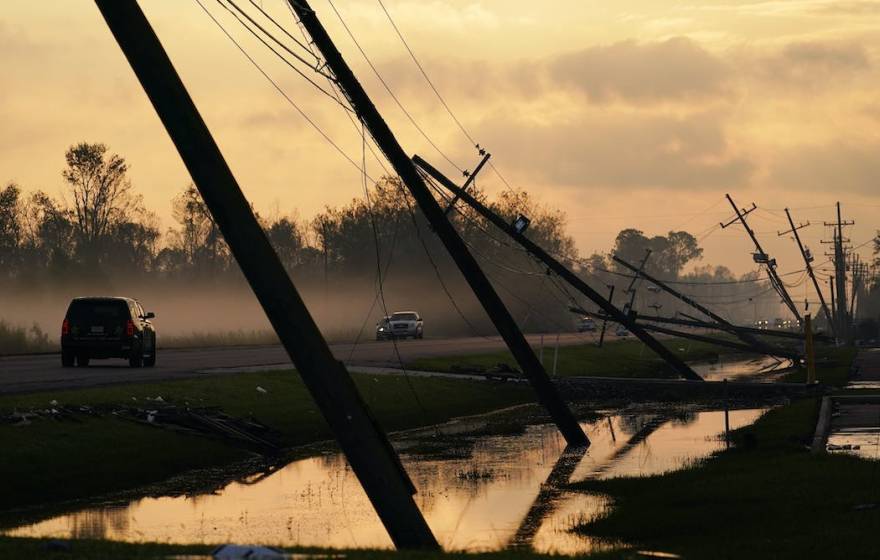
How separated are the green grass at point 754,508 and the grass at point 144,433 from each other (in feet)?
27.3

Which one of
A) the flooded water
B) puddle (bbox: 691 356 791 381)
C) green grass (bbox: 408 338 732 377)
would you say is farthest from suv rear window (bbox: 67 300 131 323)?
puddle (bbox: 691 356 791 381)

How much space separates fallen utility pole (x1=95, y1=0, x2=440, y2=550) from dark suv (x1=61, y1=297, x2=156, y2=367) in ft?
90.7

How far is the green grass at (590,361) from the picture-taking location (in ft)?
203

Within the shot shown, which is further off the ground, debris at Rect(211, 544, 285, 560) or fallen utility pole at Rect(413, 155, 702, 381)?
fallen utility pole at Rect(413, 155, 702, 381)

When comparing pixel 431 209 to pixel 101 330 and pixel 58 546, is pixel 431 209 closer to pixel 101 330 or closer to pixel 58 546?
pixel 58 546

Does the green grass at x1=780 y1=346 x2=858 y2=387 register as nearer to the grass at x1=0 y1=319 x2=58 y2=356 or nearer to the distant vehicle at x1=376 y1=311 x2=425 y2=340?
the distant vehicle at x1=376 y1=311 x2=425 y2=340

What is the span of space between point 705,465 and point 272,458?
31.0ft

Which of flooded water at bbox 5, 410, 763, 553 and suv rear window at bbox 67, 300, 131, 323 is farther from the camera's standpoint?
suv rear window at bbox 67, 300, 131, 323

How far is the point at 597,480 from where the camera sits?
87.6 ft

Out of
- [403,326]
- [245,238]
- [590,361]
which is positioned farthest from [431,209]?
[403,326]

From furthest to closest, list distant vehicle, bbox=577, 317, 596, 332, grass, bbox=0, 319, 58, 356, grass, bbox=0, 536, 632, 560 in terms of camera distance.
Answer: distant vehicle, bbox=577, 317, 596, 332, grass, bbox=0, 319, 58, 356, grass, bbox=0, 536, 632, 560

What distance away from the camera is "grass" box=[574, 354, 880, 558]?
16.5 m

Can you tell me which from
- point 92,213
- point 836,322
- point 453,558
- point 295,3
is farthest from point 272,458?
point 836,322

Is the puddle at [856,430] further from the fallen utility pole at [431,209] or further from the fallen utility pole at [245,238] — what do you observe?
the fallen utility pole at [245,238]
